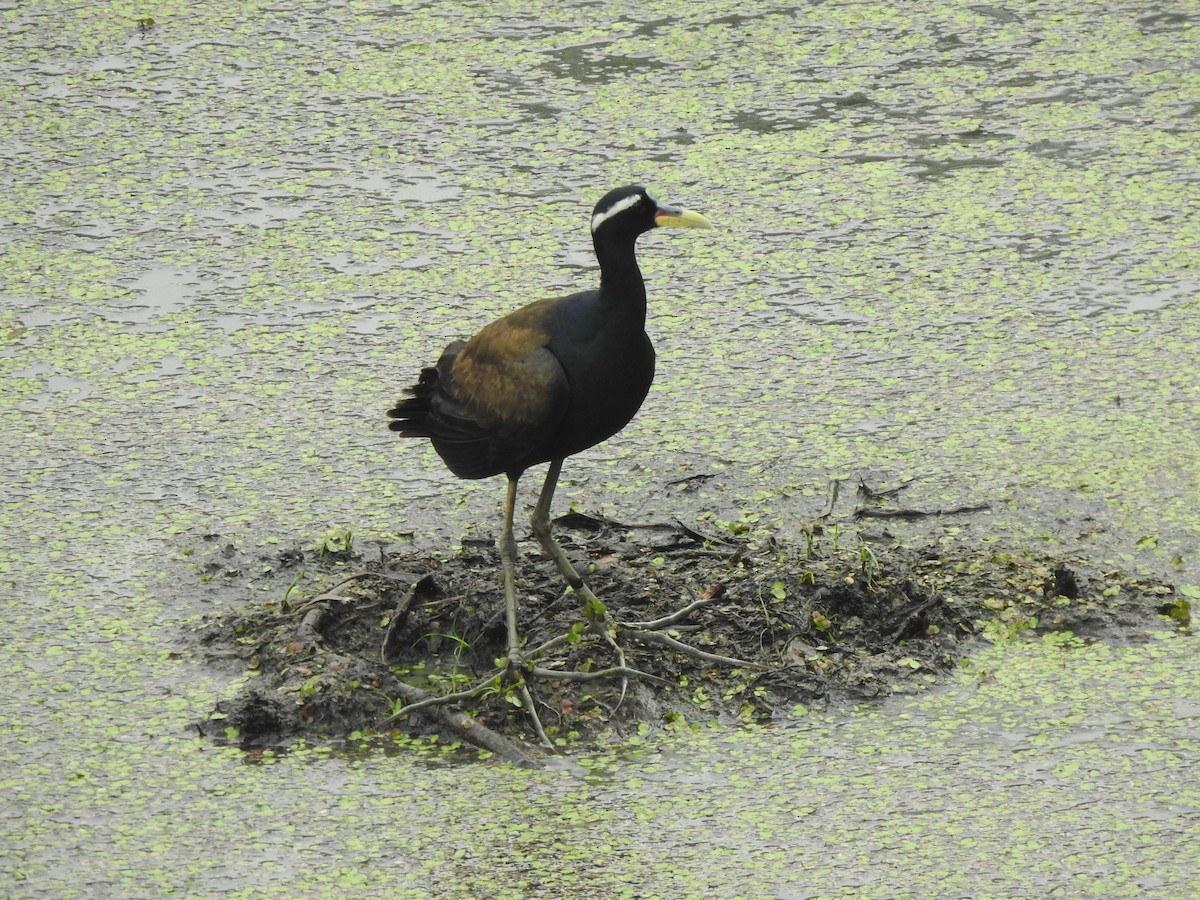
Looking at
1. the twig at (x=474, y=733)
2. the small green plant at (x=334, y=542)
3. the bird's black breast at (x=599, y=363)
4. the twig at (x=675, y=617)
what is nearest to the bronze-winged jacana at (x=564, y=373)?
the bird's black breast at (x=599, y=363)

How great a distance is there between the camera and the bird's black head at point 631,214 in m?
4.54

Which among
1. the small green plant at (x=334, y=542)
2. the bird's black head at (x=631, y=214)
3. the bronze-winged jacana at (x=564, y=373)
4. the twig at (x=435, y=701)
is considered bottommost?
the small green plant at (x=334, y=542)

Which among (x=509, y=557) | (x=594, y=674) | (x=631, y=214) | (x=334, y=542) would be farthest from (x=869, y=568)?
(x=334, y=542)

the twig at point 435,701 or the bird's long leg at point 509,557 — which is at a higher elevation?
the bird's long leg at point 509,557

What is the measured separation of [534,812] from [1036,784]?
1.11 m

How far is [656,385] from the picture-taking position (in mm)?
5984

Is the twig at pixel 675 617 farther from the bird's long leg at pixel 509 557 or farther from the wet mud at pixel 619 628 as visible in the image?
the bird's long leg at pixel 509 557

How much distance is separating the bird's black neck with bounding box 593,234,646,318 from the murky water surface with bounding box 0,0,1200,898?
3.30 feet

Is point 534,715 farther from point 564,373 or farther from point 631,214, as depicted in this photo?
point 631,214

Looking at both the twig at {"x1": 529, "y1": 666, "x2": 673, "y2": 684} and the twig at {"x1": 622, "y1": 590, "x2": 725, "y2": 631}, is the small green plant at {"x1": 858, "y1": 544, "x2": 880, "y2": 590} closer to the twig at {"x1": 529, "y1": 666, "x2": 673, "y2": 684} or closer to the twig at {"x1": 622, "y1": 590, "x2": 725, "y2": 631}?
the twig at {"x1": 622, "y1": 590, "x2": 725, "y2": 631}

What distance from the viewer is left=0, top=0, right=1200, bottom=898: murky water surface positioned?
393 centimetres

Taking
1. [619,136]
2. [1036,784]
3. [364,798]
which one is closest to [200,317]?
[619,136]

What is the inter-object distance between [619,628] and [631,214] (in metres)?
1.03

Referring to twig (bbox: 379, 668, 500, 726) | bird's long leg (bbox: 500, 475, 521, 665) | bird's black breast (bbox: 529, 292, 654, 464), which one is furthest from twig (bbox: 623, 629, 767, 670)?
bird's black breast (bbox: 529, 292, 654, 464)
